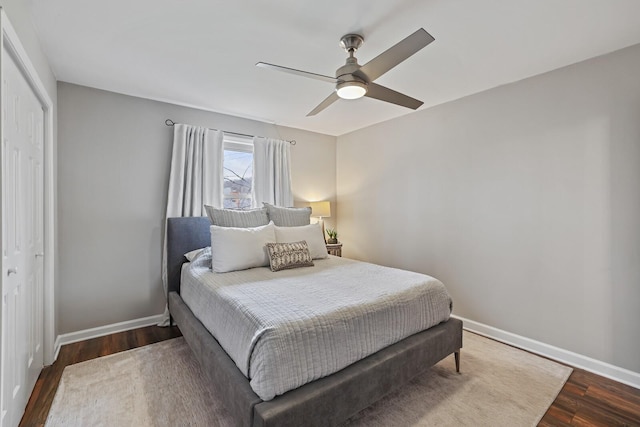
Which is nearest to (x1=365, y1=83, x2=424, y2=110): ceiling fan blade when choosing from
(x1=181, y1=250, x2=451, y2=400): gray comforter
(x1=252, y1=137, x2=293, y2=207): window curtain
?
(x1=181, y1=250, x2=451, y2=400): gray comforter

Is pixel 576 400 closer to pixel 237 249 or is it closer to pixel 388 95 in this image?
pixel 388 95

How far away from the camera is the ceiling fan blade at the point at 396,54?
5.07 feet

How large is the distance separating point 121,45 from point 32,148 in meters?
0.96

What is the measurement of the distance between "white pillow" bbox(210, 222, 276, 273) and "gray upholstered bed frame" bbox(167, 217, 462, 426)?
19.1 inches

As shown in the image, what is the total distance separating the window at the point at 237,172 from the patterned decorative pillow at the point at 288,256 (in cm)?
131

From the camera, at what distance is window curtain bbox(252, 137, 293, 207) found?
13.0 feet

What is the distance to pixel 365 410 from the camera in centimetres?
190

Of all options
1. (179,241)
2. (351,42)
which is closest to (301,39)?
(351,42)

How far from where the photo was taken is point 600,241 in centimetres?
236

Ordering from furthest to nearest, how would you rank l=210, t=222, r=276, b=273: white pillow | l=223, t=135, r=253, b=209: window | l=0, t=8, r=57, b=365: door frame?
l=223, t=135, r=253, b=209: window
l=210, t=222, r=276, b=273: white pillow
l=0, t=8, r=57, b=365: door frame

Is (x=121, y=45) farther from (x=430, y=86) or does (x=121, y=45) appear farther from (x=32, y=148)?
(x=430, y=86)

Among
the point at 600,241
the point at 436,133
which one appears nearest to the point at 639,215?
the point at 600,241

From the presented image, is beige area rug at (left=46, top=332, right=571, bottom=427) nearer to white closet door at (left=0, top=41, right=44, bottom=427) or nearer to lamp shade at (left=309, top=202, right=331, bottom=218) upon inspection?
white closet door at (left=0, top=41, right=44, bottom=427)

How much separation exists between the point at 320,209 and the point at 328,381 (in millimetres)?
2972
